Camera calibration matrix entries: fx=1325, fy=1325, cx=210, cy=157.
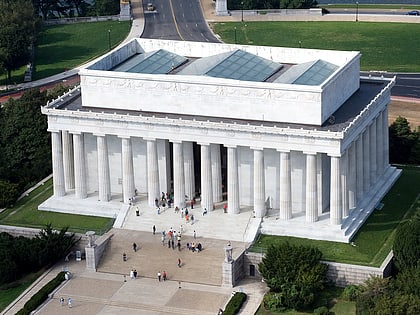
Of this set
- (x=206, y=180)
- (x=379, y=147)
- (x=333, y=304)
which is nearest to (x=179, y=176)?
(x=206, y=180)

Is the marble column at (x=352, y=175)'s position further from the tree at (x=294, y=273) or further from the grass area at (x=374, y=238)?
the tree at (x=294, y=273)

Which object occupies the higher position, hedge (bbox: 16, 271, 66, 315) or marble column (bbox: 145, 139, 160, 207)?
marble column (bbox: 145, 139, 160, 207)

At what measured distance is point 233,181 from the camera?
151125 millimetres

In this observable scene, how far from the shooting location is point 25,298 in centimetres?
14162

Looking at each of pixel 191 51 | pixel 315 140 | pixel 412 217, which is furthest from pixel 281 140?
pixel 191 51

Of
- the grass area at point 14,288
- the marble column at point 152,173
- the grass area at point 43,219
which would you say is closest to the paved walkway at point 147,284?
the grass area at point 14,288

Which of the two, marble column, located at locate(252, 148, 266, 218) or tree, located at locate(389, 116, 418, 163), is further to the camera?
tree, located at locate(389, 116, 418, 163)

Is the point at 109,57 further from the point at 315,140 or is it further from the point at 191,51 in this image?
the point at 315,140

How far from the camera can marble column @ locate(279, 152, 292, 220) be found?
147500mm

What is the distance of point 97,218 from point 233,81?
2302 centimetres

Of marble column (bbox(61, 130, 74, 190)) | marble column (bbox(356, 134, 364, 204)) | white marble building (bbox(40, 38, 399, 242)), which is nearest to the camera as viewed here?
white marble building (bbox(40, 38, 399, 242))

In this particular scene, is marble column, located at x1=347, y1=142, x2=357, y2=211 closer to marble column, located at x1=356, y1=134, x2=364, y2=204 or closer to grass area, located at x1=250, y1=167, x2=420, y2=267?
marble column, located at x1=356, y1=134, x2=364, y2=204

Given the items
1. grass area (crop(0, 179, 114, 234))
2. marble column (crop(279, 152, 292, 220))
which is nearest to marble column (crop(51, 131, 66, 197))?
grass area (crop(0, 179, 114, 234))

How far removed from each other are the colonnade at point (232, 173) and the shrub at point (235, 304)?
1491 centimetres
